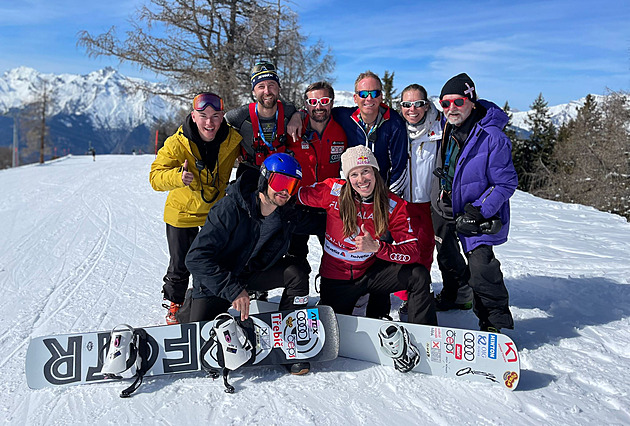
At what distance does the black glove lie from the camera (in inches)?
129

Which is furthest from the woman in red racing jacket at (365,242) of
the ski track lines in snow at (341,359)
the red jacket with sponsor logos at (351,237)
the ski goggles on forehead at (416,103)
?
the ski goggles on forehead at (416,103)

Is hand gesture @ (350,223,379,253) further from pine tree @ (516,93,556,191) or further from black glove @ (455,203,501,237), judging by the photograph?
pine tree @ (516,93,556,191)

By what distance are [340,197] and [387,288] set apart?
0.84 metres

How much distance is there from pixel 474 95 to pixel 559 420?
233cm

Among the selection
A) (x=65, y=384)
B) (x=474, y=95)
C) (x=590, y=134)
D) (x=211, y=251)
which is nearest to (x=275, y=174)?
(x=211, y=251)

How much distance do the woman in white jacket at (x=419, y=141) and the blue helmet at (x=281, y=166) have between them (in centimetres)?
122

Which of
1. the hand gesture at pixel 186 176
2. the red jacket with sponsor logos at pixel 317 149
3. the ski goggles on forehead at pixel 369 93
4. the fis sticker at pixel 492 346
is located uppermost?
the ski goggles on forehead at pixel 369 93

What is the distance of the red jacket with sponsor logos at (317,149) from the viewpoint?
12.5 feet

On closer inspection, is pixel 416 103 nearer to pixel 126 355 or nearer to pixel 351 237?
pixel 351 237

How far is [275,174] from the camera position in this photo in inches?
122

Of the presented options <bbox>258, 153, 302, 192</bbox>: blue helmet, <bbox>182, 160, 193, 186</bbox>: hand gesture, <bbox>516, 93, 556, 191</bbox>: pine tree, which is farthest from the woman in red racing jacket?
<bbox>516, 93, 556, 191</bbox>: pine tree

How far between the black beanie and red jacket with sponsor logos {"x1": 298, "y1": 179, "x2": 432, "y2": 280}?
93cm

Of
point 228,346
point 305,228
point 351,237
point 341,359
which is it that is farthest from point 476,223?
point 228,346

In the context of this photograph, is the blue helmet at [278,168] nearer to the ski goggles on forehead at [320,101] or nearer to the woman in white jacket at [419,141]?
the ski goggles on forehead at [320,101]
